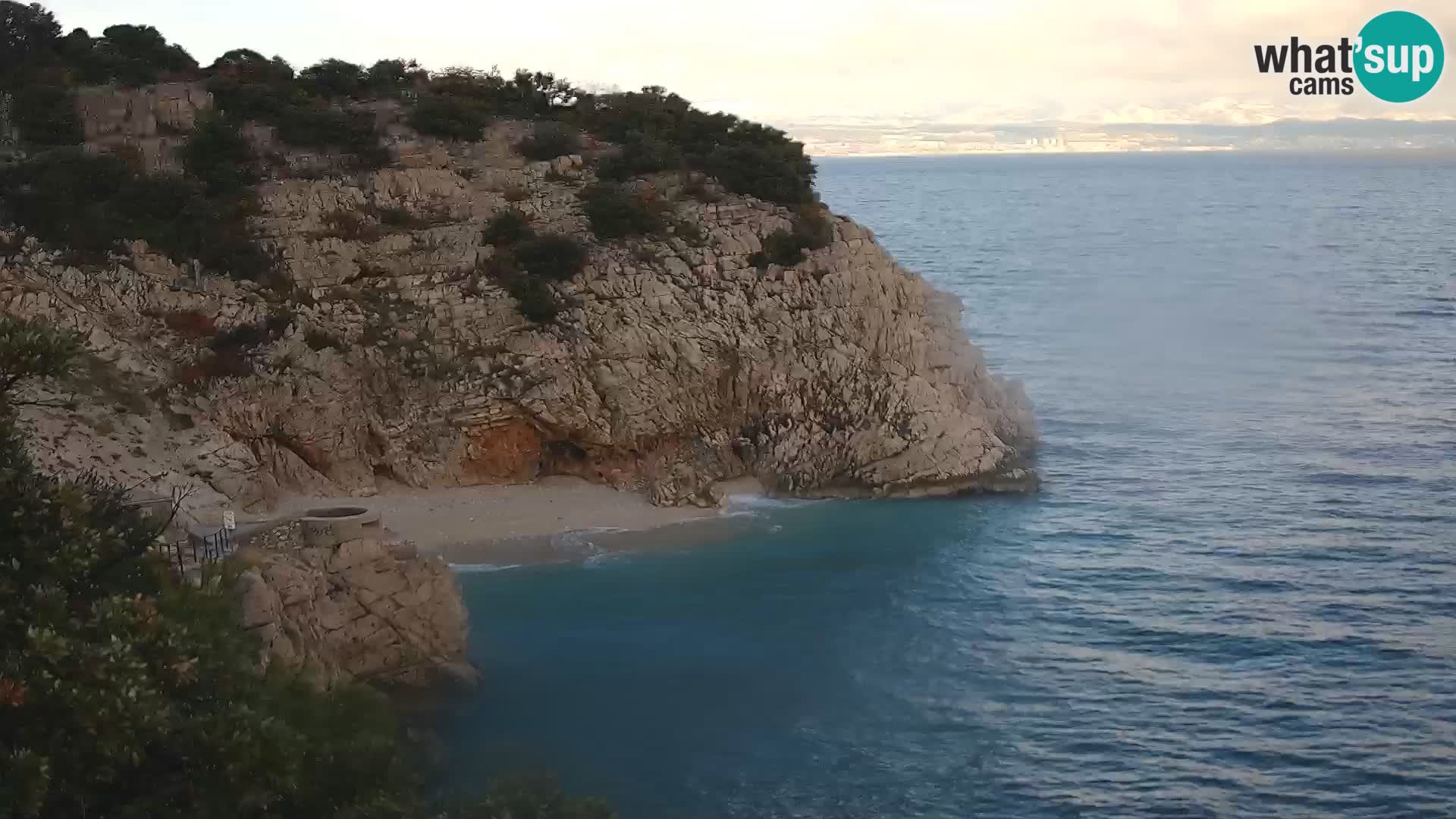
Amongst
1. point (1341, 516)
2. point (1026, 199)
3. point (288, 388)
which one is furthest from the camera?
point (1026, 199)

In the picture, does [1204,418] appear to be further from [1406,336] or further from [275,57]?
[275,57]

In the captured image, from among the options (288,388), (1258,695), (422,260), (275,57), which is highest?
(275,57)

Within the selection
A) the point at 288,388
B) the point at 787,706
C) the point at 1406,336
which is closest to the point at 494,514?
the point at 288,388

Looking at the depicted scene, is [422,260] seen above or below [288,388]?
above

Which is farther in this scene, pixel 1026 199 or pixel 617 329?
pixel 1026 199

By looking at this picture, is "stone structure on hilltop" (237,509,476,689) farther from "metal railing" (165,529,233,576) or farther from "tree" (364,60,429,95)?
"tree" (364,60,429,95)

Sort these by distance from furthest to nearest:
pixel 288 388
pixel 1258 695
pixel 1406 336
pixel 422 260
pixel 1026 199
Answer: pixel 1026 199 < pixel 1406 336 < pixel 422 260 < pixel 288 388 < pixel 1258 695
